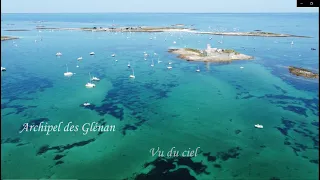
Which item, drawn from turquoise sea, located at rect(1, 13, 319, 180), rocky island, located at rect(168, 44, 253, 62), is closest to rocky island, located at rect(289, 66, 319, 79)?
turquoise sea, located at rect(1, 13, 319, 180)

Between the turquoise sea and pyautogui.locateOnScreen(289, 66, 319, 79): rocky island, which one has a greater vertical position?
pyautogui.locateOnScreen(289, 66, 319, 79): rocky island

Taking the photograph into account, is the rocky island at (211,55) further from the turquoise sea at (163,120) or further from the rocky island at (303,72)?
the rocky island at (303,72)

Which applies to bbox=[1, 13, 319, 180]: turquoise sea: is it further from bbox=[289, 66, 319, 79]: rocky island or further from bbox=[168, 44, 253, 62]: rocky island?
bbox=[168, 44, 253, 62]: rocky island

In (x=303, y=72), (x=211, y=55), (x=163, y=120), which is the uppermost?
(x=211, y=55)

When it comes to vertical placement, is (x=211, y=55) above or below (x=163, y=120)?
above

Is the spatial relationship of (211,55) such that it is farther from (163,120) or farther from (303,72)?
(163,120)

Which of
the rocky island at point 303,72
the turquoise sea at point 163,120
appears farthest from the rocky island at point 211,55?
the rocky island at point 303,72

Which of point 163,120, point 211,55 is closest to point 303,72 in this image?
point 211,55

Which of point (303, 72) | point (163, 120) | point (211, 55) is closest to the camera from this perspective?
point (163, 120)

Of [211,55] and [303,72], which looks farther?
[211,55]

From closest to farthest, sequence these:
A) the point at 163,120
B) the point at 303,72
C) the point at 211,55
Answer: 1. the point at 163,120
2. the point at 303,72
3. the point at 211,55
